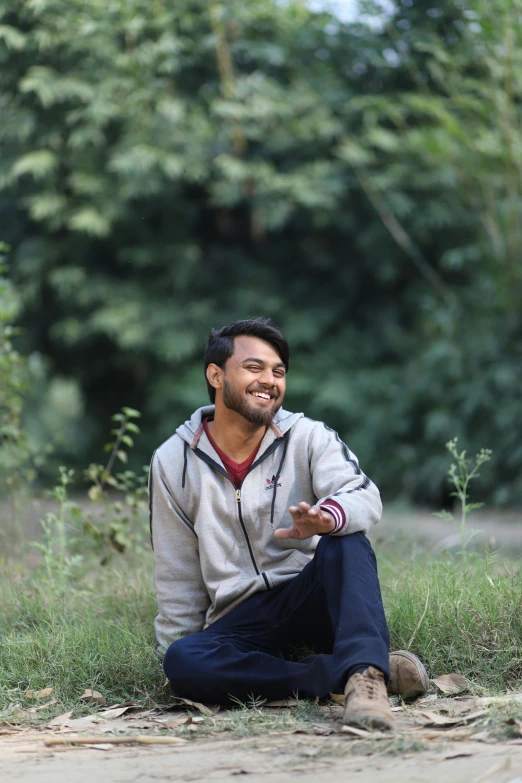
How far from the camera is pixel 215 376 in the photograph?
387 cm

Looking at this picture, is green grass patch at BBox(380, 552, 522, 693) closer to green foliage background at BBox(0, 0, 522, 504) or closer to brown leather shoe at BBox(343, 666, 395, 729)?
brown leather shoe at BBox(343, 666, 395, 729)

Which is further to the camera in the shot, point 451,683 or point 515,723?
point 451,683

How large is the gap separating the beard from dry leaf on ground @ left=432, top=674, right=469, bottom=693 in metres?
1.10

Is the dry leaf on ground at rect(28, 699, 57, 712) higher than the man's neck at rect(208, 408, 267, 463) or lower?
lower

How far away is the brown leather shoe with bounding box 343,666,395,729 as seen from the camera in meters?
2.97

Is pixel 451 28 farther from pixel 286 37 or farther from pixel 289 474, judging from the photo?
pixel 289 474

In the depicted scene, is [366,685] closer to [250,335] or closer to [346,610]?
[346,610]

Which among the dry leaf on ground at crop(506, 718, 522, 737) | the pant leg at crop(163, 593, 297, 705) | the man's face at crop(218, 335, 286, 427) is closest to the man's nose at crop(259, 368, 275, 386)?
the man's face at crop(218, 335, 286, 427)

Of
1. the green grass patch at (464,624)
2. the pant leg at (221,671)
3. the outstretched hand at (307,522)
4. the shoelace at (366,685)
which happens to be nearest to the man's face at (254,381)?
the outstretched hand at (307,522)

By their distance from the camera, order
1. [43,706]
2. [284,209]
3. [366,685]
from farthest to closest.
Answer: [284,209]
[43,706]
[366,685]

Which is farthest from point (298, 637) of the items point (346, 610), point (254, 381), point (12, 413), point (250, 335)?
point (12, 413)

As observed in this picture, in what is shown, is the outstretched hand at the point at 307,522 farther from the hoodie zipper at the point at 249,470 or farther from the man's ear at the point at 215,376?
the man's ear at the point at 215,376

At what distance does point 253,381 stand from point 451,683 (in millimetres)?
1286

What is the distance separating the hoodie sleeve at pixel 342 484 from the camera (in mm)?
3352
